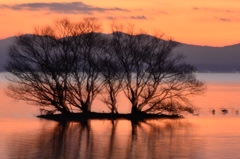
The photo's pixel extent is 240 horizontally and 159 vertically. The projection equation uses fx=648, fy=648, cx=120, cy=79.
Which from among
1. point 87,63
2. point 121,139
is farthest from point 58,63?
point 121,139

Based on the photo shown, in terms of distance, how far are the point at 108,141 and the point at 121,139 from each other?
127 cm

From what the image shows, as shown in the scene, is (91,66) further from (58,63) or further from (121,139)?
(121,139)

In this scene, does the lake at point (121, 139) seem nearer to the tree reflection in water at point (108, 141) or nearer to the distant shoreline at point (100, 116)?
the tree reflection in water at point (108, 141)

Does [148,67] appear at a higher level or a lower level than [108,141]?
higher

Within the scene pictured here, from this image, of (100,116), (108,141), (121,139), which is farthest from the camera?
(100,116)

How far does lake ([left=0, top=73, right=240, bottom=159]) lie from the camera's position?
2945 centimetres

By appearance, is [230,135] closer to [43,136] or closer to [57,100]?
[43,136]

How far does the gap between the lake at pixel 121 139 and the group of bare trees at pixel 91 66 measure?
8.59 feet

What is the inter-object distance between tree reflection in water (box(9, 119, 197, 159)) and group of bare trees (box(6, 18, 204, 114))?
503cm


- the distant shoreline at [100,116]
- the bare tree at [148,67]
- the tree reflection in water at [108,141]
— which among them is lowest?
the tree reflection in water at [108,141]

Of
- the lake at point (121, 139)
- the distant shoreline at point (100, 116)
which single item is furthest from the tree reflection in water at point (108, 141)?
the distant shoreline at point (100, 116)

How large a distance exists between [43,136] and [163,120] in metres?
15.0

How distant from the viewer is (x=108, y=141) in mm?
35000

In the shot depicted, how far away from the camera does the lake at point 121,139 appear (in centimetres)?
2945
